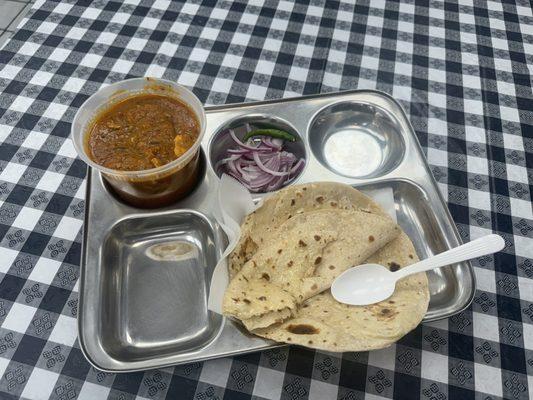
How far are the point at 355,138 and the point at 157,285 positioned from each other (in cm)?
125

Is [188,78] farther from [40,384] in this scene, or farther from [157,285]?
[40,384]

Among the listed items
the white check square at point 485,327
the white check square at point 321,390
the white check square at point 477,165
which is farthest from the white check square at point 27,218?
the white check square at point 477,165

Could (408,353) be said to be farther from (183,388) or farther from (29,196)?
(29,196)

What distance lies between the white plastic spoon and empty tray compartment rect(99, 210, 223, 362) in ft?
1.63

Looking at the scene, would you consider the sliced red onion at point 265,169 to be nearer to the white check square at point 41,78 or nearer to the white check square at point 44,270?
the white check square at point 44,270

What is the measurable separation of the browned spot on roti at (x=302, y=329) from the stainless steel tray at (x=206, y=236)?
13 centimetres

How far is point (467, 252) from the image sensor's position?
1.51 metres

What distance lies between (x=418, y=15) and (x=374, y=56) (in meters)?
0.54

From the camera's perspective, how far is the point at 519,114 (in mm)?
2422

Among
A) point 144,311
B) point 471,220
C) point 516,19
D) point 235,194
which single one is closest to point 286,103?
point 235,194

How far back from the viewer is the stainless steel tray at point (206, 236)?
159 cm

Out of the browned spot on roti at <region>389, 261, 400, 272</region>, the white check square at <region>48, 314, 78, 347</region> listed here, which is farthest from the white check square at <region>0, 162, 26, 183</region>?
the browned spot on roti at <region>389, 261, 400, 272</region>

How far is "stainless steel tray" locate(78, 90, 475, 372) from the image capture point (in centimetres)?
159

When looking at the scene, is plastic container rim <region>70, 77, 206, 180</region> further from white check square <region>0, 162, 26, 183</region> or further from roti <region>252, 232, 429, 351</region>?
roti <region>252, 232, 429, 351</region>
